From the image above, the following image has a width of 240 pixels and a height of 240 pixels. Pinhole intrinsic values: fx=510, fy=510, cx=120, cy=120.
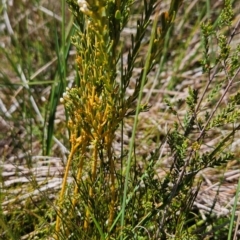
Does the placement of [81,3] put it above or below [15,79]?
below

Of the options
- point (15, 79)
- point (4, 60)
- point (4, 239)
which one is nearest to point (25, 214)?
point (4, 239)

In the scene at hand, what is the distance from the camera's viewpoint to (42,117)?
2.16 meters

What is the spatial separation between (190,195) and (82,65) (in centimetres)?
44

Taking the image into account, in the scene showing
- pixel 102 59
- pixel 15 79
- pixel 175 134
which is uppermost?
pixel 15 79

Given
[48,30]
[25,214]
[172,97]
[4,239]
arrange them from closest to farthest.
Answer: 1. [4,239]
2. [25,214]
3. [172,97]
4. [48,30]

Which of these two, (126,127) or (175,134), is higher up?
(126,127)

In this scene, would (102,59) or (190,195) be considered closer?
(102,59)

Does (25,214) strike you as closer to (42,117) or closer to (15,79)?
(42,117)

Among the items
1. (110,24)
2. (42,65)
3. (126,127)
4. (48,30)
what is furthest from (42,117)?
(110,24)

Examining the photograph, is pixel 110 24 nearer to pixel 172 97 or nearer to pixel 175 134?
pixel 175 134

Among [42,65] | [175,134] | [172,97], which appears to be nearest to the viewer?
[175,134]

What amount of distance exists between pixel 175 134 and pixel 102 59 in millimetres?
324

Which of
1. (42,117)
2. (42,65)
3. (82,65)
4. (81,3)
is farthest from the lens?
(42,65)

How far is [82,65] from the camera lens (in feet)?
3.67
